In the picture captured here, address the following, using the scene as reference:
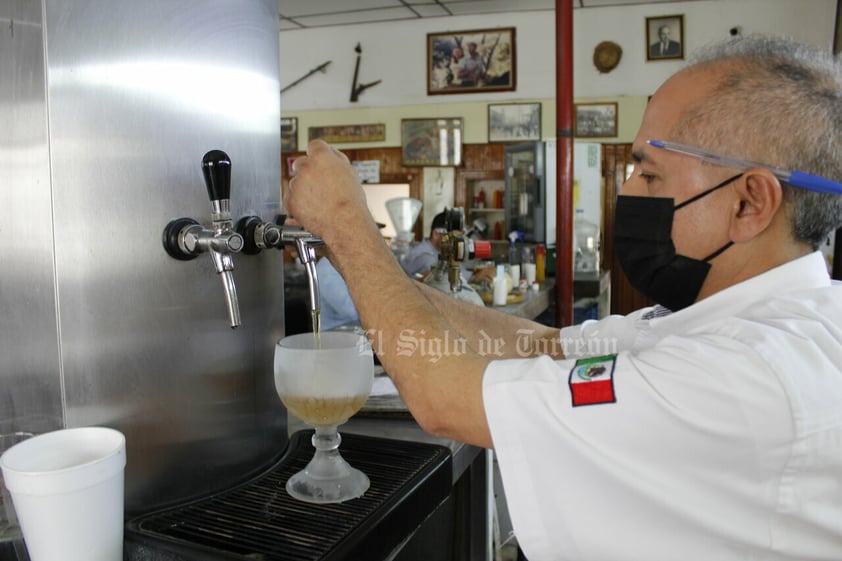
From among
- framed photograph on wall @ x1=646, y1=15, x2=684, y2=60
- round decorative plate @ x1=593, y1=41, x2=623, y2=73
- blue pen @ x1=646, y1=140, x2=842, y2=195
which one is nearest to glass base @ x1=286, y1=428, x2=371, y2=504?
blue pen @ x1=646, y1=140, x2=842, y2=195

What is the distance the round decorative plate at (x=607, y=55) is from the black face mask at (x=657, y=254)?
5807 millimetres

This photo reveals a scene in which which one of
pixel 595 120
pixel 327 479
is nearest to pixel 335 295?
pixel 327 479

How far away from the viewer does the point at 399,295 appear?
93cm

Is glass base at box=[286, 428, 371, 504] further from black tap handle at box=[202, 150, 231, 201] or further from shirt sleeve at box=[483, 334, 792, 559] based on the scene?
black tap handle at box=[202, 150, 231, 201]

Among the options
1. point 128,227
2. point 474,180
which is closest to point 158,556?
point 128,227

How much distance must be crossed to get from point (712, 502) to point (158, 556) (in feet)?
2.06

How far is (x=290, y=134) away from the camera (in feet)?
24.7

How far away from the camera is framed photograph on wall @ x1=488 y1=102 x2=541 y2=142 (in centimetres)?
671

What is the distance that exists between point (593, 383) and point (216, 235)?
495mm

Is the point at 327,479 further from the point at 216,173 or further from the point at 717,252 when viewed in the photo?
the point at 717,252

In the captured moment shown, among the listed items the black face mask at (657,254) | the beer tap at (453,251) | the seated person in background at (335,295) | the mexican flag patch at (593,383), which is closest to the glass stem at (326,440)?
the mexican flag patch at (593,383)

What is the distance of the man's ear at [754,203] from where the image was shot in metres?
0.92

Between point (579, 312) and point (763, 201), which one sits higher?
point (763, 201)

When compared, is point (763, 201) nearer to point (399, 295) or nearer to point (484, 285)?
point (399, 295)
